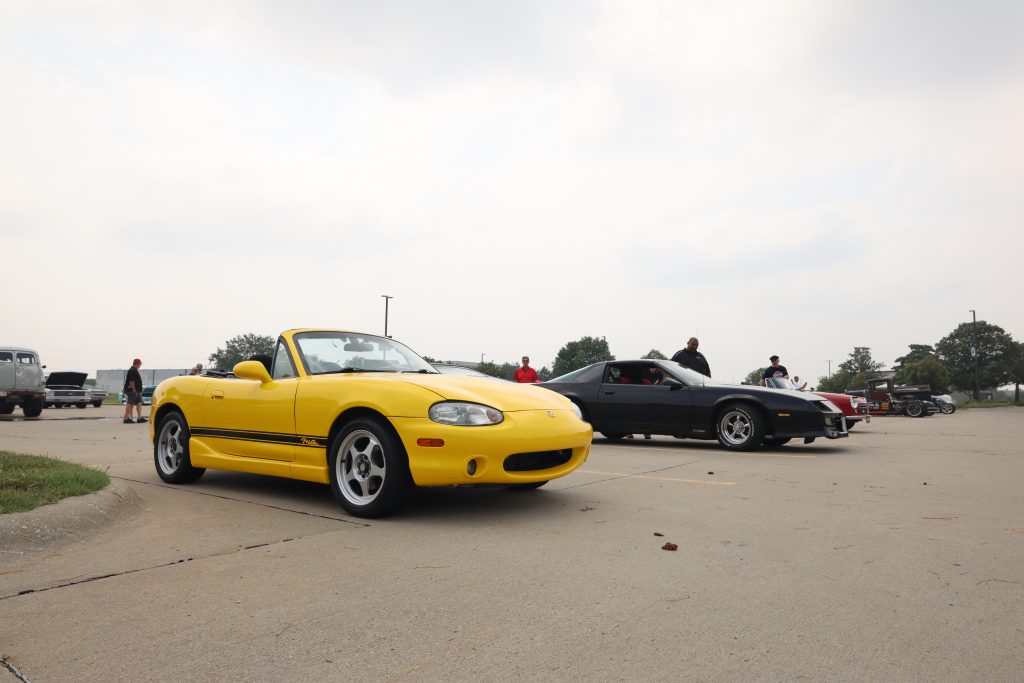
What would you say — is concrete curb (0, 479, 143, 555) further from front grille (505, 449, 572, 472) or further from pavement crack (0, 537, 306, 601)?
front grille (505, 449, 572, 472)

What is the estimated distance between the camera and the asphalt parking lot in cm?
241

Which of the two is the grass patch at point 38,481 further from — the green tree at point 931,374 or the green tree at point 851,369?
the green tree at point 851,369

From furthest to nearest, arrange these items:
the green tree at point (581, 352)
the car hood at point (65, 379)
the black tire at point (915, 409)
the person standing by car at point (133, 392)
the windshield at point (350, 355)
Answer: the green tree at point (581, 352), the car hood at point (65, 379), the black tire at point (915, 409), the person standing by car at point (133, 392), the windshield at point (350, 355)

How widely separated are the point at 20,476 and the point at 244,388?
161 centimetres

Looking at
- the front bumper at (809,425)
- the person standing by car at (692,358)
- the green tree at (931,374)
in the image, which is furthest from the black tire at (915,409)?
the green tree at (931,374)

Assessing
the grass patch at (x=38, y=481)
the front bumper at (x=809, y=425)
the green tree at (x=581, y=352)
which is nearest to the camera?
the grass patch at (x=38, y=481)

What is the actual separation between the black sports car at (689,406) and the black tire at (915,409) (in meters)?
19.7

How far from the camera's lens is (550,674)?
2.30 m

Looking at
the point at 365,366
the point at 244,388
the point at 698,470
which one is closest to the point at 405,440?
the point at 365,366

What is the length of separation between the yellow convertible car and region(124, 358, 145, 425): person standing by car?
12.6 m

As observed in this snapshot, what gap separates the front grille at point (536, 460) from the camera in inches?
190

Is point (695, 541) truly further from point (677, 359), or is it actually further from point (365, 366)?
point (677, 359)

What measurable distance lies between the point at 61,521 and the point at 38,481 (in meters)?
0.80

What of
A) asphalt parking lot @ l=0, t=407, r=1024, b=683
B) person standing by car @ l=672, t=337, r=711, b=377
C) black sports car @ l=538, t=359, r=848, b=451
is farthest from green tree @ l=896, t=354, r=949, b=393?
asphalt parking lot @ l=0, t=407, r=1024, b=683
